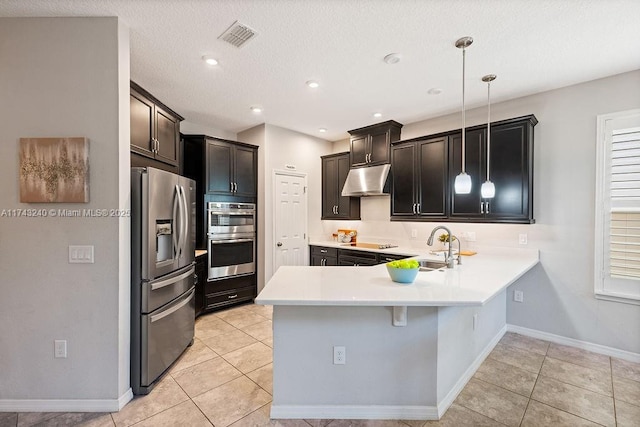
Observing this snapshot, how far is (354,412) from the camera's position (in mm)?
1948

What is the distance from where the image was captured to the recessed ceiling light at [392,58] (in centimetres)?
249

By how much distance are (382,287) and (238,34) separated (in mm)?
2183

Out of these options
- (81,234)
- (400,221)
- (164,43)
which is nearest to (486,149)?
(400,221)

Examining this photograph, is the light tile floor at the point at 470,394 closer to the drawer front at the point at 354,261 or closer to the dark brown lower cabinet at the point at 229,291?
the dark brown lower cabinet at the point at 229,291

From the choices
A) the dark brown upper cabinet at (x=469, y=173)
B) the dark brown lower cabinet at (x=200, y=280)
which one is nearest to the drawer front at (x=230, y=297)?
the dark brown lower cabinet at (x=200, y=280)

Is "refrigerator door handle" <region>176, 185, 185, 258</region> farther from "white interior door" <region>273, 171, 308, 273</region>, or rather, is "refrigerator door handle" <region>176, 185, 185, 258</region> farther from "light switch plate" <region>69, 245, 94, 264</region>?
"white interior door" <region>273, 171, 308, 273</region>

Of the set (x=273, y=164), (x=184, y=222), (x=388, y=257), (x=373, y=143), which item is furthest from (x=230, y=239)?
(x=373, y=143)

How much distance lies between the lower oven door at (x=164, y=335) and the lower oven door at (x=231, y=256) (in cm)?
102

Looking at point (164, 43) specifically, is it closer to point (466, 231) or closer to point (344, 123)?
point (344, 123)

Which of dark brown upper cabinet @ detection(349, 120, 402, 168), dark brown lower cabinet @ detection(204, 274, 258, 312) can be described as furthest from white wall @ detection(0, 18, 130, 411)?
dark brown upper cabinet @ detection(349, 120, 402, 168)

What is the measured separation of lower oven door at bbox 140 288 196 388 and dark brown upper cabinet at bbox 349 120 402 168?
10.1 feet

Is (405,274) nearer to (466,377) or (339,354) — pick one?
(339,354)

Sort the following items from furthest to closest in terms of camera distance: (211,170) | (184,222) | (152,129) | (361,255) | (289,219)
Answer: (289,219) < (361,255) < (211,170) < (152,129) < (184,222)

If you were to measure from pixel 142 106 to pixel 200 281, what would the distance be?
7.29ft
